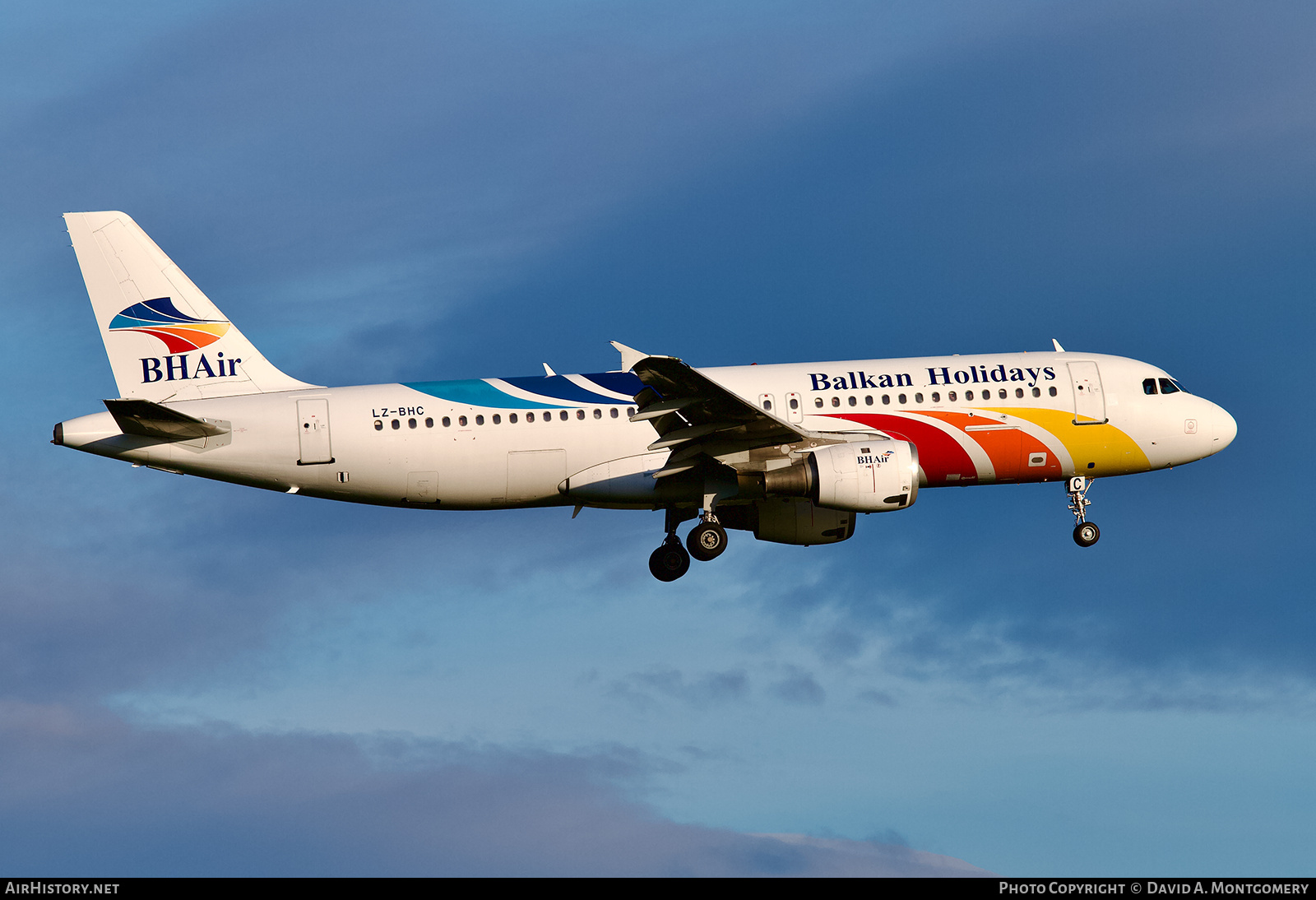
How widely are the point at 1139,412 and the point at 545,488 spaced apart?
17.4 m

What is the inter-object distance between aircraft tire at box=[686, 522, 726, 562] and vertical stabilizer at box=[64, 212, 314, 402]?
12.3 meters

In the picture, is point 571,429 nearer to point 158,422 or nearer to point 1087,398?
point 158,422

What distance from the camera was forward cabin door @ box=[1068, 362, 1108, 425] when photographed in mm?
44344

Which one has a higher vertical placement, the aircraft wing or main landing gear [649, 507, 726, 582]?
the aircraft wing

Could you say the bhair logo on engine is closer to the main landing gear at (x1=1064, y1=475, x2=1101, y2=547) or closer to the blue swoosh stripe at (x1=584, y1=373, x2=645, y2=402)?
the blue swoosh stripe at (x1=584, y1=373, x2=645, y2=402)

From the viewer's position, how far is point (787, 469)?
4206 cm

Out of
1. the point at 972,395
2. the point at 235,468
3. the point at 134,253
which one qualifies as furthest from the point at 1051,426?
the point at 134,253

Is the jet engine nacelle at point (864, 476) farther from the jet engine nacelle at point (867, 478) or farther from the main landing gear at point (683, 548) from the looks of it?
the main landing gear at point (683, 548)

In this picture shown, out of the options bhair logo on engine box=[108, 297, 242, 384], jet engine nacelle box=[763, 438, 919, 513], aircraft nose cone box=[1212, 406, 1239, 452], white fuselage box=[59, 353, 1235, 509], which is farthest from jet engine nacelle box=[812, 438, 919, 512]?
bhair logo on engine box=[108, 297, 242, 384]

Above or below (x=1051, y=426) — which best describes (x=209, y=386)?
above

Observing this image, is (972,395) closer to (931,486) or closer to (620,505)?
(931,486)

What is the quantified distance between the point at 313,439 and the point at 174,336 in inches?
234
